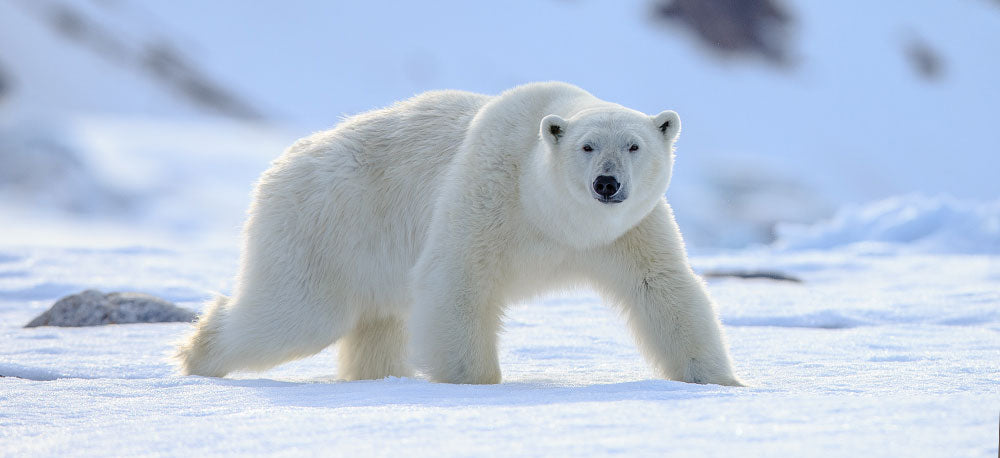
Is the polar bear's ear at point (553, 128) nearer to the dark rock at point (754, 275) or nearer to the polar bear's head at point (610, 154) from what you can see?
the polar bear's head at point (610, 154)

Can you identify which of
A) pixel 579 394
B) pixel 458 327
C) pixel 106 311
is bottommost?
pixel 579 394

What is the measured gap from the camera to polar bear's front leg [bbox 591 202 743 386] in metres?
3.77

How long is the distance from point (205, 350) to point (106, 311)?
183 centimetres

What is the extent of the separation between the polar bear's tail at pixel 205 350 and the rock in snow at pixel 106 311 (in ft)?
5.51

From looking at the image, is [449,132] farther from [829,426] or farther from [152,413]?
[829,426]

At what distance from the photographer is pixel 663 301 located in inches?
150

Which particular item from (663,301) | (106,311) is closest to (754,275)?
(663,301)

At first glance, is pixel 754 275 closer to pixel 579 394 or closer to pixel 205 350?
pixel 205 350

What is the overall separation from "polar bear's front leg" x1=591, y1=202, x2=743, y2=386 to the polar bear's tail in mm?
1674

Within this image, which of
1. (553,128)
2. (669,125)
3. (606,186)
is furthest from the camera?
(669,125)

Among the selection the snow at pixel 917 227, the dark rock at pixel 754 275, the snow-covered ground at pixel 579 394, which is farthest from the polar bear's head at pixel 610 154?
the snow at pixel 917 227

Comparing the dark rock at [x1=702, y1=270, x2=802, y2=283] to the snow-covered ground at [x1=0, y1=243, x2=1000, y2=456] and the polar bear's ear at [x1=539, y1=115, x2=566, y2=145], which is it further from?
the polar bear's ear at [x1=539, y1=115, x2=566, y2=145]

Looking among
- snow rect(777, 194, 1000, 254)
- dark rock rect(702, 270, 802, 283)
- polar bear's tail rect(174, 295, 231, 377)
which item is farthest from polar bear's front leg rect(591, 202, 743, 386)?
snow rect(777, 194, 1000, 254)

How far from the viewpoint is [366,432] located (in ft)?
7.61
